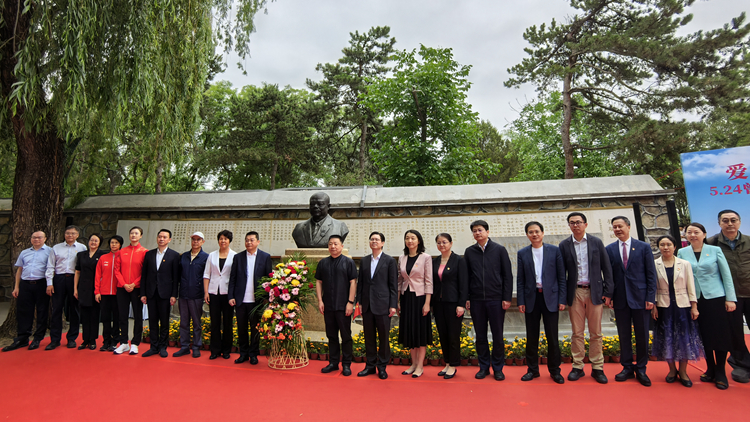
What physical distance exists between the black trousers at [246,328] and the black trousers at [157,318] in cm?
94

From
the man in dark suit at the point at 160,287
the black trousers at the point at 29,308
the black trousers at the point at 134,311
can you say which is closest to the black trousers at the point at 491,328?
the man in dark suit at the point at 160,287

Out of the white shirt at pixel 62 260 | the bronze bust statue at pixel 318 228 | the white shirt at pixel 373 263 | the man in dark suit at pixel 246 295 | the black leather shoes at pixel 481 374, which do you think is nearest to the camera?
the black leather shoes at pixel 481 374

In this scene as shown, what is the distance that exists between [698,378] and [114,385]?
5237mm

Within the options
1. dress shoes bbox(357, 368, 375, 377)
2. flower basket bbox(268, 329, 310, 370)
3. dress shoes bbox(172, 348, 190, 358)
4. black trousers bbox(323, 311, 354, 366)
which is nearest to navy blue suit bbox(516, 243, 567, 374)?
dress shoes bbox(357, 368, 375, 377)

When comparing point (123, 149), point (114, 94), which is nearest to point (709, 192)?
point (114, 94)

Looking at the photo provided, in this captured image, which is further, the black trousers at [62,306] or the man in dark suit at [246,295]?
the black trousers at [62,306]

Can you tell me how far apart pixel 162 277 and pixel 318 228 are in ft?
6.18

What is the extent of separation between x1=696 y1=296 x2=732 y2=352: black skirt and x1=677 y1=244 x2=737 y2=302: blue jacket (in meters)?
0.06

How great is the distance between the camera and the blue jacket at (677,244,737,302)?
3.43 meters

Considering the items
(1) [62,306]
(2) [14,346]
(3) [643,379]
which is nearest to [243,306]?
(1) [62,306]

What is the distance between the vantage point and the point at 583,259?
3.60 meters

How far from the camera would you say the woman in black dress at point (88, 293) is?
182 inches

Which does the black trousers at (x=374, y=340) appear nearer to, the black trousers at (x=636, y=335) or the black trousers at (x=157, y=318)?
the black trousers at (x=636, y=335)

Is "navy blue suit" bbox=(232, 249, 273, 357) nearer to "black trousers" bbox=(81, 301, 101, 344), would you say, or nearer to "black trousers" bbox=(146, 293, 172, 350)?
"black trousers" bbox=(146, 293, 172, 350)
